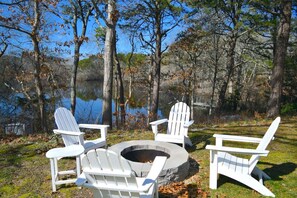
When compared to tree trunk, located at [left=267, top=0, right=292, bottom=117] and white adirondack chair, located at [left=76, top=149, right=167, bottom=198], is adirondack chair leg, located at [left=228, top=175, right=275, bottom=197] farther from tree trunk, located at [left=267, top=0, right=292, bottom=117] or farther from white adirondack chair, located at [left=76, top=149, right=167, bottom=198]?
tree trunk, located at [left=267, top=0, right=292, bottom=117]

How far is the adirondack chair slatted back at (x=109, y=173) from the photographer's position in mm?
2070

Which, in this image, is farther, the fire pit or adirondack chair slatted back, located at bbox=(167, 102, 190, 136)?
adirondack chair slatted back, located at bbox=(167, 102, 190, 136)

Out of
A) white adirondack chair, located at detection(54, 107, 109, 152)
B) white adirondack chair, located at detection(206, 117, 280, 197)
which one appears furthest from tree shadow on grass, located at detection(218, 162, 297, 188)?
white adirondack chair, located at detection(54, 107, 109, 152)

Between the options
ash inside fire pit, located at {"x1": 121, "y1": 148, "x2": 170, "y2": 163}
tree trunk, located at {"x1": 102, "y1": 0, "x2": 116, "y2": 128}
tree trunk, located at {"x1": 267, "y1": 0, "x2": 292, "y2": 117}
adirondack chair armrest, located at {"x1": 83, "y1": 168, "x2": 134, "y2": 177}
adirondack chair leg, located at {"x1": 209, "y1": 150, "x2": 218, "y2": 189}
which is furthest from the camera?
tree trunk, located at {"x1": 267, "y1": 0, "x2": 292, "y2": 117}

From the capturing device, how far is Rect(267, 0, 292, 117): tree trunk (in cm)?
764

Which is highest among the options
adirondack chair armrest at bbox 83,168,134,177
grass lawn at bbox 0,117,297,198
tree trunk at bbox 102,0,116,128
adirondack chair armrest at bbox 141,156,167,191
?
tree trunk at bbox 102,0,116,128

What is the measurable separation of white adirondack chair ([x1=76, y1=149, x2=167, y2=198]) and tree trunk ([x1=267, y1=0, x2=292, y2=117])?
7.29 meters

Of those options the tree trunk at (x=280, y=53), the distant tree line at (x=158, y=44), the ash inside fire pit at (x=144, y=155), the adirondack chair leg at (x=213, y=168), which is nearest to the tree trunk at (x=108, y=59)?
the distant tree line at (x=158, y=44)

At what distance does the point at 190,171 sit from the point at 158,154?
593mm

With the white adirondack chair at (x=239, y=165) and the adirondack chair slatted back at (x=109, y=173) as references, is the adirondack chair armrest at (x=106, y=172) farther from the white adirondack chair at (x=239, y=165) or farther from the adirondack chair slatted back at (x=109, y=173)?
the white adirondack chair at (x=239, y=165)

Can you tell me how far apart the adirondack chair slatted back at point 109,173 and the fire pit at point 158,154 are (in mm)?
831

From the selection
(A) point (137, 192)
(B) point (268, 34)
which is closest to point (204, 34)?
(B) point (268, 34)

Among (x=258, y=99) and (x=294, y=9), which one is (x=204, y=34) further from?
(x=258, y=99)

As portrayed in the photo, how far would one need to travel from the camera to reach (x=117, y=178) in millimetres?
2137
